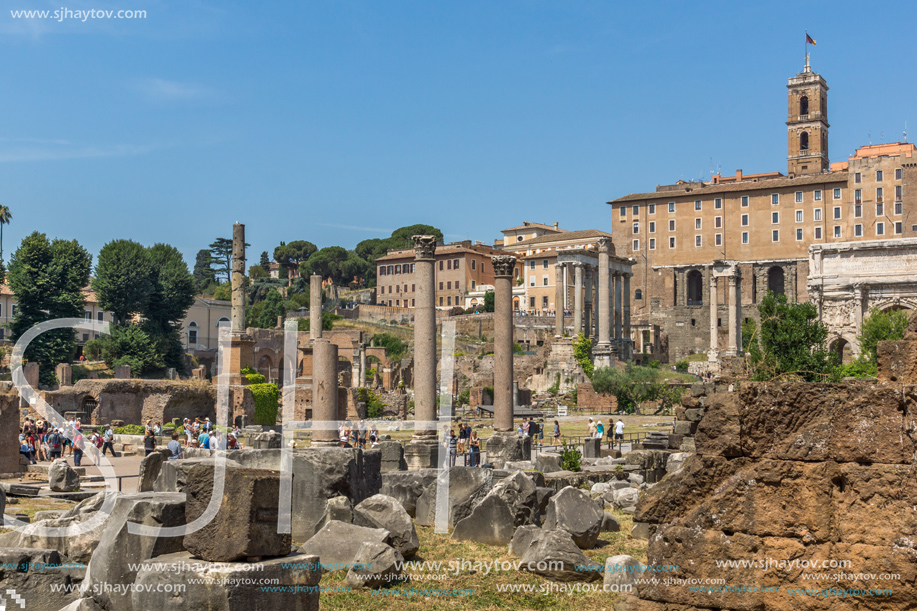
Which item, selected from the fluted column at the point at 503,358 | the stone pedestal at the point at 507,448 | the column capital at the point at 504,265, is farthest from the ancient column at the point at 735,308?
the stone pedestal at the point at 507,448

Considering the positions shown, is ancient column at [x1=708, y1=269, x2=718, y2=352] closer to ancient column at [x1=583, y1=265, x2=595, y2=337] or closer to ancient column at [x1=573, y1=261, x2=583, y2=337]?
ancient column at [x1=583, y1=265, x2=595, y2=337]

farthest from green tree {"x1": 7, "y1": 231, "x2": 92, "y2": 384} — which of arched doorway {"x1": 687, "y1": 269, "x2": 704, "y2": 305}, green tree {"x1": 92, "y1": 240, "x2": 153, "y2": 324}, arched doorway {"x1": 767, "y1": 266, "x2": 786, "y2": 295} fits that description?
arched doorway {"x1": 767, "y1": 266, "x2": 786, "y2": 295}

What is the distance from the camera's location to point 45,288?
181 ft

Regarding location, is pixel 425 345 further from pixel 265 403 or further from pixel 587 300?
pixel 587 300

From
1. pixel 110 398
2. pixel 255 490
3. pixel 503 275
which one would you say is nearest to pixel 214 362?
pixel 110 398

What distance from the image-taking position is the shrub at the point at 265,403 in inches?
1438

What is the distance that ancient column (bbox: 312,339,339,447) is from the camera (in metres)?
15.3

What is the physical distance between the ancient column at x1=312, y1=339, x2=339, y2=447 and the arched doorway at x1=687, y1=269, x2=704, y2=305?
260 feet

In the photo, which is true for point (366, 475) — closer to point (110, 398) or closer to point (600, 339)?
point (110, 398)

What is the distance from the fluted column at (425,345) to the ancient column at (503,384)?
1866 millimetres

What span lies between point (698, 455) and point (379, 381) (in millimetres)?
62805

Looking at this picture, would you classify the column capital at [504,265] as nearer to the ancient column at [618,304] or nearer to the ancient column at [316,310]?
the ancient column at [316,310]

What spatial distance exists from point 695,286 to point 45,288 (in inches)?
2483

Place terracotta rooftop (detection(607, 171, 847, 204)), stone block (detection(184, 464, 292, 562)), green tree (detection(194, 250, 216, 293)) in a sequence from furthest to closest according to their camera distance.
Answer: green tree (detection(194, 250, 216, 293)) → terracotta rooftop (detection(607, 171, 847, 204)) → stone block (detection(184, 464, 292, 562))
